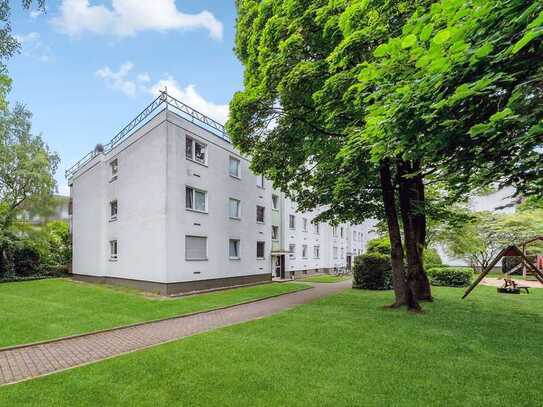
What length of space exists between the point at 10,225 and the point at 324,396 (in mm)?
32064

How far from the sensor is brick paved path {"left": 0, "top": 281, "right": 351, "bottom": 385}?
6.46m

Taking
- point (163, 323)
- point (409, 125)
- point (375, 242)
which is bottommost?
point (163, 323)

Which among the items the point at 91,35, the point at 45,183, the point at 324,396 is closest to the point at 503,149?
the point at 324,396

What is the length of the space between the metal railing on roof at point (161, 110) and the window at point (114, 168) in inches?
44.5

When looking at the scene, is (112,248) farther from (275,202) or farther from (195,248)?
(275,202)

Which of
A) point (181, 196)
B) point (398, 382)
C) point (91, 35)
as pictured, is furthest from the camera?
point (181, 196)

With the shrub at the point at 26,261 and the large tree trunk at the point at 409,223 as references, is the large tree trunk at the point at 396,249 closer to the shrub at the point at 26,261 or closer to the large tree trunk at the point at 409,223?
the large tree trunk at the point at 409,223

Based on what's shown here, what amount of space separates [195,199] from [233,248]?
5.24 metres

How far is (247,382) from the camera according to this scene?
18.0 ft

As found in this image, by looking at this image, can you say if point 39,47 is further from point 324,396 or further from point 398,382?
point 398,382

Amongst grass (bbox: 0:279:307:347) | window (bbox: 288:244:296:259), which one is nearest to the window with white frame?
grass (bbox: 0:279:307:347)

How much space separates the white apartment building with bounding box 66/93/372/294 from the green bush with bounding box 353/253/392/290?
21.8ft

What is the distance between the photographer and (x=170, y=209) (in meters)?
17.2

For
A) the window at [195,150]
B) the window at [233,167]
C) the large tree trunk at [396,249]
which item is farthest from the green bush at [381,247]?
the window at [195,150]
